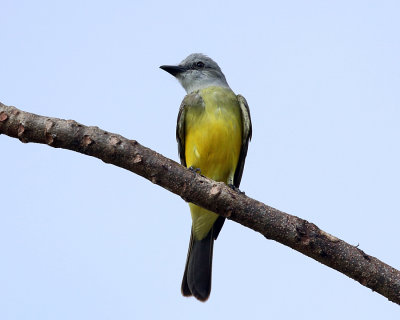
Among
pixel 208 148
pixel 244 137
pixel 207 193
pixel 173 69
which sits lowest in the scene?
pixel 207 193

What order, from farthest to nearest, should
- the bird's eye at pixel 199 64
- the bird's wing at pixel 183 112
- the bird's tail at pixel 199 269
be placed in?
1. the bird's eye at pixel 199 64
2. the bird's wing at pixel 183 112
3. the bird's tail at pixel 199 269

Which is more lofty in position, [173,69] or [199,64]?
[199,64]

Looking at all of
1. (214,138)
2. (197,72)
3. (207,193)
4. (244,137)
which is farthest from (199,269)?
(197,72)

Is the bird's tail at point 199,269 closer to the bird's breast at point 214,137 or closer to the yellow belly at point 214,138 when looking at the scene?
the yellow belly at point 214,138

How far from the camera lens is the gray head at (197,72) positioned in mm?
7977

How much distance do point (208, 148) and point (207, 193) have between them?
7.45ft

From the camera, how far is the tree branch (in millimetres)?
4078

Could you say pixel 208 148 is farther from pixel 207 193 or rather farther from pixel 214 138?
pixel 207 193

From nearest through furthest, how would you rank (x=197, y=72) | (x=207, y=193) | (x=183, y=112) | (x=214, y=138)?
(x=207, y=193)
(x=214, y=138)
(x=183, y=112)
(x=197, y=72)

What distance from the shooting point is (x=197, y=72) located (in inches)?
322

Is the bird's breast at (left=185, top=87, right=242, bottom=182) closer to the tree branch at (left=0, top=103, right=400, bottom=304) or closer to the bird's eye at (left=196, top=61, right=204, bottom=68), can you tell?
the bird's eye at (left=196, top=61, right=204, bottom=68)

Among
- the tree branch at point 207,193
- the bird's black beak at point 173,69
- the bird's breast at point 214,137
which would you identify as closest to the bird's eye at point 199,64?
the bird's black beak at point 173,69

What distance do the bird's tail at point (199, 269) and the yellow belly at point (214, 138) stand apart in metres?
0.34

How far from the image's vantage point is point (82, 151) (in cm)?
413
